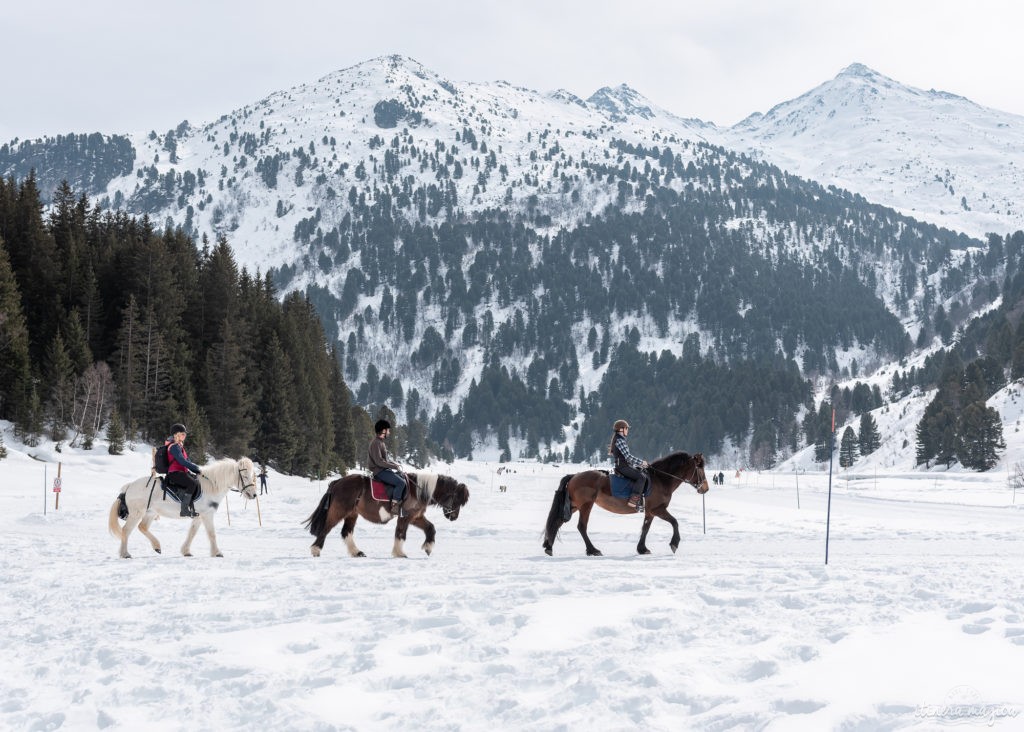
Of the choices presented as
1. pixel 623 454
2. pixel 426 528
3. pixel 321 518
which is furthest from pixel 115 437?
pixel 623 454

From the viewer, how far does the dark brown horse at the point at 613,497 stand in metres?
16.9

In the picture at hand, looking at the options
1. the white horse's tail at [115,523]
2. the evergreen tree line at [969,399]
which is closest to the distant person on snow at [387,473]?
the white horse's tail at [115,523]

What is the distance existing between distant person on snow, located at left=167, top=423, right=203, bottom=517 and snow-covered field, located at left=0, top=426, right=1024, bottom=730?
1403 millimetres

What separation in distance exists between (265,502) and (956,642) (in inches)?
1328

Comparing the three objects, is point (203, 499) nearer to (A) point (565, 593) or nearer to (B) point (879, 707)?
(A) point (565, 593)

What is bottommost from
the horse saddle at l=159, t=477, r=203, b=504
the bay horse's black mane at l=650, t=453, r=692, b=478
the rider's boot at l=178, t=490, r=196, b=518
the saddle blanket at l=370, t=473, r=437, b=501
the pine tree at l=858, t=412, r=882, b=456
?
the rider's boot at l=178, t=490, r=196, b=518

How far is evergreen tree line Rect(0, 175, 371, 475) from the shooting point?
4725 cm

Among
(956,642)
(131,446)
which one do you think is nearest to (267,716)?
(956,642)

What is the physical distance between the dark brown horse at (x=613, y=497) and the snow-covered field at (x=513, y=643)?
1479mm

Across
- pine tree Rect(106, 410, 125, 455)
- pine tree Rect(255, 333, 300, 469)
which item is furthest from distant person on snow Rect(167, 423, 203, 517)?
pine tree Rect(255, 333, 300, 469)

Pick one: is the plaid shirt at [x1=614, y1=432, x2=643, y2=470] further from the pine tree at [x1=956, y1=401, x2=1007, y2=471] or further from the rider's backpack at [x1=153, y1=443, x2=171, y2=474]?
the pine tree at [x1=956, y1=401, x2=1007, y2=471]

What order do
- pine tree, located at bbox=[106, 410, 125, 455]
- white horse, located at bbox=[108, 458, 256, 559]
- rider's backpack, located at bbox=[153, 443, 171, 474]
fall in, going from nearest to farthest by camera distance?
rider's backpack, located at bbox=[153, 443, 171, 474] < white horse, located at bbox=[108, 458, 256, 559] < pine tree, located at bbox=[106, 410, 125, 455]

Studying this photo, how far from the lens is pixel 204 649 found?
8195 mm

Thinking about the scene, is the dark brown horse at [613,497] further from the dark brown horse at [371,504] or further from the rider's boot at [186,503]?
the rider's boot at [186,503]
